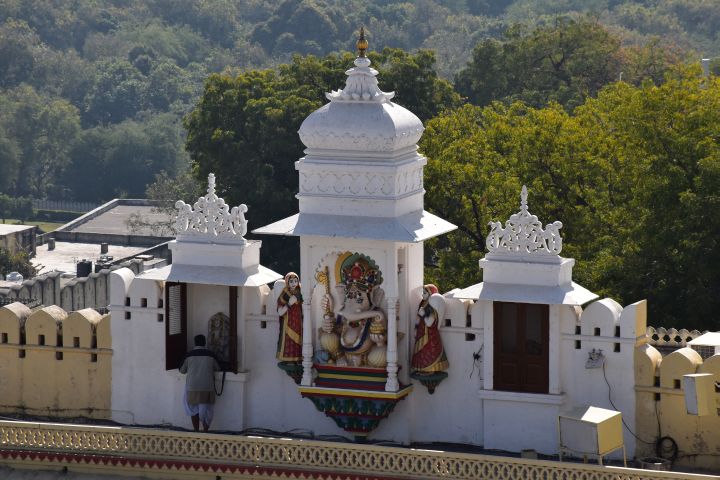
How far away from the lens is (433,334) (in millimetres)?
29750

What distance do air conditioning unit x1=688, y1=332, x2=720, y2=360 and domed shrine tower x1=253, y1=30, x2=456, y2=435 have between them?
3770 millimetres

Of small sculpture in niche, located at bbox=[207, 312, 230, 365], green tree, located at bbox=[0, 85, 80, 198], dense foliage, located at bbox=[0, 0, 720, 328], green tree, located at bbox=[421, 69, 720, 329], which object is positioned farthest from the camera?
green tree, located at bbox=[0, 85, 80, 198]

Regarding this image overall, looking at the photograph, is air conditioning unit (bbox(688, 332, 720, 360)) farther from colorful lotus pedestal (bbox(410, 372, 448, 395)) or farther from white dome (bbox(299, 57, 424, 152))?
white dome (bbox(299, 57, 424, 152))

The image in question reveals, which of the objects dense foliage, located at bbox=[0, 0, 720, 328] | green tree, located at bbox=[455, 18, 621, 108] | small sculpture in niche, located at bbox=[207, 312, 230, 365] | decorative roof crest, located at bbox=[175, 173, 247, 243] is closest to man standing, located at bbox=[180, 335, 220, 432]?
small sculpture in niche, located at bbox=[207, 312, 230, 365]

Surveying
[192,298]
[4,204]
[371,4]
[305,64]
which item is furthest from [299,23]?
[192,298]

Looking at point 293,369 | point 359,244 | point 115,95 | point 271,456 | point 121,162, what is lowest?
point 271,456

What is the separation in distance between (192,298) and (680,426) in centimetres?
690

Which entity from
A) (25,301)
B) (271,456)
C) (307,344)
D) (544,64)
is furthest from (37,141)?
(271,456)

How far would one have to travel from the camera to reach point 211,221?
101 feet

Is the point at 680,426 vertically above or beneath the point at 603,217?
beneath

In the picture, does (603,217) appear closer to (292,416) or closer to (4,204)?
(292,416)

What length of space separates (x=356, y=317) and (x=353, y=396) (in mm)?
1040

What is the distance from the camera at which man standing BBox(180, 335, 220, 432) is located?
3062 cm

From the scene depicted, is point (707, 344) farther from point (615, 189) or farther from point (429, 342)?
point (615, 189)
